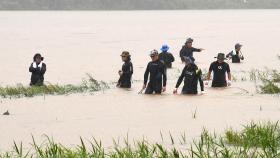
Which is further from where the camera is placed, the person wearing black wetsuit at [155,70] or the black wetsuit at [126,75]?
the black wetsuit at [126,75]

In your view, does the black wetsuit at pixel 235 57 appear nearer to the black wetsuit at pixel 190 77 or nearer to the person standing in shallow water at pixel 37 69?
the person standing in shallow water at pixel 37 69

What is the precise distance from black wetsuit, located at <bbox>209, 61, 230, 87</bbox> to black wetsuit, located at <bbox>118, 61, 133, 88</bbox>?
2.27 m

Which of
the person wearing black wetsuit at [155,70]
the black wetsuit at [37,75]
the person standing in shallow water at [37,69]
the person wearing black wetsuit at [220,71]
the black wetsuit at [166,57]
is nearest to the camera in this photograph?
the person wearing black wetsuit at [155,70]

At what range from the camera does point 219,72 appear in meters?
18.8

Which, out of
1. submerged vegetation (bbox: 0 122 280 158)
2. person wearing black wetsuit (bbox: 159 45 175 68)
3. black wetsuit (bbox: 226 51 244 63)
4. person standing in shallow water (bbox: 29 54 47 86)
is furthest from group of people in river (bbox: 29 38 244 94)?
black wetsuit (bbox: 226 51 244 63)

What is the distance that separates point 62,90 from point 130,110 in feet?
11.9

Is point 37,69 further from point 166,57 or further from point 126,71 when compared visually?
point 166,57

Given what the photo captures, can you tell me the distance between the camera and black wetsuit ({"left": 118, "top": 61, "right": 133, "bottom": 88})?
738 inches

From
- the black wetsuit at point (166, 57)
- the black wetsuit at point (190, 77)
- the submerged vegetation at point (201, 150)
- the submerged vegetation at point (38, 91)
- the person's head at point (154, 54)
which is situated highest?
the black wetsuit at point (166, 57)

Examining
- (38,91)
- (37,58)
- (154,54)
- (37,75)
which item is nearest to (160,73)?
(154,54)

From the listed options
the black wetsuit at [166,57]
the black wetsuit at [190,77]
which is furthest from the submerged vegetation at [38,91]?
the black wetsuit at [166,57]

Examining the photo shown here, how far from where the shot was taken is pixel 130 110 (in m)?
15.5

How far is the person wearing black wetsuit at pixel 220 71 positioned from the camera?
1853 centimetres

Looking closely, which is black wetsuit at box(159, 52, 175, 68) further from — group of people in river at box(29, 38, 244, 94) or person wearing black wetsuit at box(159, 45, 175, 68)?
group of people in river at box(29, 38, 244, 94)
